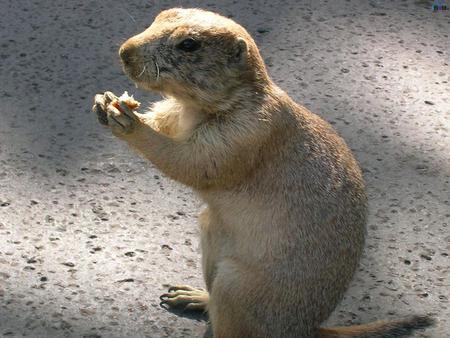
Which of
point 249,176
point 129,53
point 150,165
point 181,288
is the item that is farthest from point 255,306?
point 150,165

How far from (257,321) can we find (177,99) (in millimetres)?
823

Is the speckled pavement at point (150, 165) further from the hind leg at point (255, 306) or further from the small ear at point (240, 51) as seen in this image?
the small ear at point (240, 51)

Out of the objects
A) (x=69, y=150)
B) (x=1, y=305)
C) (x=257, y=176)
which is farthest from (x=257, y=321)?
(x=69, y=150)

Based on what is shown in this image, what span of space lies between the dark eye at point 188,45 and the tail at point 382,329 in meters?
1.09

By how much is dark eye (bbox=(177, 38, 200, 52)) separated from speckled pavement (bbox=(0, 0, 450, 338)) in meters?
1.05

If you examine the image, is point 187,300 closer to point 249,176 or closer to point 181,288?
point 181,288

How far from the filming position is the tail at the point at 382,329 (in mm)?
3230

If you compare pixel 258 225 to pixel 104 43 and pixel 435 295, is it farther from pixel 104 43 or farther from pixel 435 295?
pixel 104 43

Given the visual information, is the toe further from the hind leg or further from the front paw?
the front paw

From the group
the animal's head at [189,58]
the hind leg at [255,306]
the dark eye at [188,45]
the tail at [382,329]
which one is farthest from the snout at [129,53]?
the tail at [382,329]

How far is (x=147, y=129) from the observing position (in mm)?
3193

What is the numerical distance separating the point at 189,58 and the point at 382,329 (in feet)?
3.89

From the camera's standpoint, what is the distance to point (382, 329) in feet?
10.7

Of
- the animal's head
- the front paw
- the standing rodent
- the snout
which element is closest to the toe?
the standing rodent
